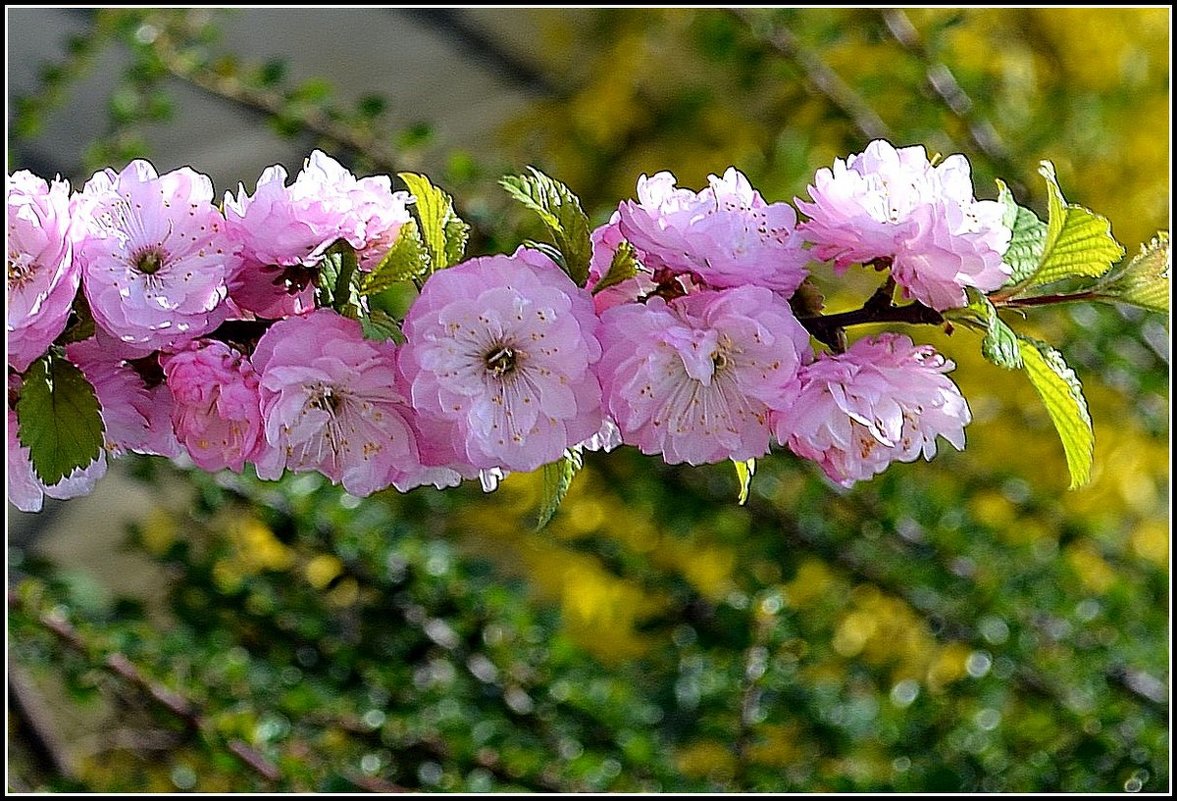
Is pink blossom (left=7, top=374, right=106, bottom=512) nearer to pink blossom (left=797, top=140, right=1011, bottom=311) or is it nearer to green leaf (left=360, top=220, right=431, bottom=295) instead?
green leaf (left=360, top=220, right=431, bottom=295)

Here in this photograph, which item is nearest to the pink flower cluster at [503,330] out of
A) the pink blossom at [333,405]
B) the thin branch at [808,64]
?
the pink blossom at [333,405]

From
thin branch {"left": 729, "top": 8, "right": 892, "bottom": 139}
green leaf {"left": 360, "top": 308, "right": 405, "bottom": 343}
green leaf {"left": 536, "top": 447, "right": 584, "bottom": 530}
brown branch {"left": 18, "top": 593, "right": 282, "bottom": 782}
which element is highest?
green leaf {"left": 360, "top": 308, "right": 405, "bottom": 343}

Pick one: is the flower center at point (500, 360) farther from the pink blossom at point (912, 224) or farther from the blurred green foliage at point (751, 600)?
the blurred green foliage at point (751, 600)

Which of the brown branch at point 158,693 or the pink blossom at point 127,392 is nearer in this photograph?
the pink blossom at point 127,392

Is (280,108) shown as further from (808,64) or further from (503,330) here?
(503,330)

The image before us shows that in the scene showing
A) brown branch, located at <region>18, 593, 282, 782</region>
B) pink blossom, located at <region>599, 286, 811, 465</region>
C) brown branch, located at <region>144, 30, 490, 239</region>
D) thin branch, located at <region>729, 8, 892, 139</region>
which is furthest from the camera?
thin branch, located at <region>729, 8, 892, 139</region>

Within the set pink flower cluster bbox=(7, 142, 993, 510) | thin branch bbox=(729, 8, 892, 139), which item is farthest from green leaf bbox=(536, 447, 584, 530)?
thin branch bbox=(729, 8, 892, 139)

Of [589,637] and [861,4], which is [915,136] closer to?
[861,4]

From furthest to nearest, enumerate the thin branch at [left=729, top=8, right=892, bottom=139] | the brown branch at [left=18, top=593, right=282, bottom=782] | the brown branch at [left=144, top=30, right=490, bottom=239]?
the thin branch at [left=729, top=8, right=892, bottom=139] → the brown branch at [left=144, top=30, right=490, bottom=239] → the brown branch at [left=18, top=593, right=282, bottom=782]
